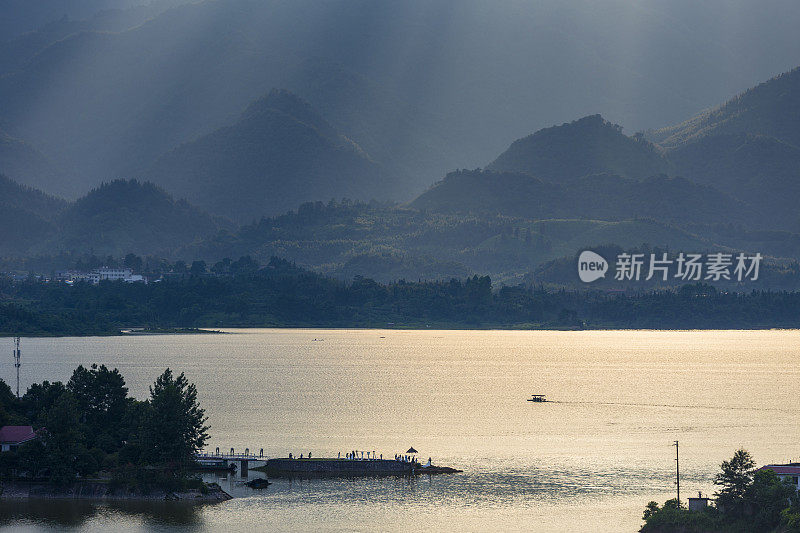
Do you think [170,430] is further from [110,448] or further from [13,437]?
[13,437]

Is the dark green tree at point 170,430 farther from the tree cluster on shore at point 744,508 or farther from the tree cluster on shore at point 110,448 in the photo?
the tree cluster on shore at point 744,508

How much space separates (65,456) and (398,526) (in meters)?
29.6

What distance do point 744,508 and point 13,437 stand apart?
61.2 metres

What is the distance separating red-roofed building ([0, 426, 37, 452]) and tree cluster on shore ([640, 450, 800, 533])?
5434cm

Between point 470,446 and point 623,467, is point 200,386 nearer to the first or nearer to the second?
point 470,446

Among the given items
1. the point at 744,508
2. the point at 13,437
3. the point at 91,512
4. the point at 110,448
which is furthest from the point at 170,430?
the point at 744,508

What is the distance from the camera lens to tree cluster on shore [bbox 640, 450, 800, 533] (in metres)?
81.1

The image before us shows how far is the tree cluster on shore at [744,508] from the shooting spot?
81.1m

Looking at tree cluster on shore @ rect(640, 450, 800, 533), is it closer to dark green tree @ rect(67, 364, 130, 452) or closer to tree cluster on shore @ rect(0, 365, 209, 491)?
tree cluster on shore @ rect(0, 365, 209, 491)

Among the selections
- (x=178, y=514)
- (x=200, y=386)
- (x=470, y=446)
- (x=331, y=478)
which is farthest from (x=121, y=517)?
(x=200, y=386)

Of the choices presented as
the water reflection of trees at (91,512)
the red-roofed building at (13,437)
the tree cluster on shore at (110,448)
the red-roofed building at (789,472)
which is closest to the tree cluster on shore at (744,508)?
the red-roofed building at (789,472)

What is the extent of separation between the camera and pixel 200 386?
198 metres

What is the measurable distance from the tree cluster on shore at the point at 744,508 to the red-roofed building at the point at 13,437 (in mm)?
54339

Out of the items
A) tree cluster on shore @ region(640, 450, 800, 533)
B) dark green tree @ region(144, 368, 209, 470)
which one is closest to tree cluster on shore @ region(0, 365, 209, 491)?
dark green tree @ region(144, 368, 209, 470)
